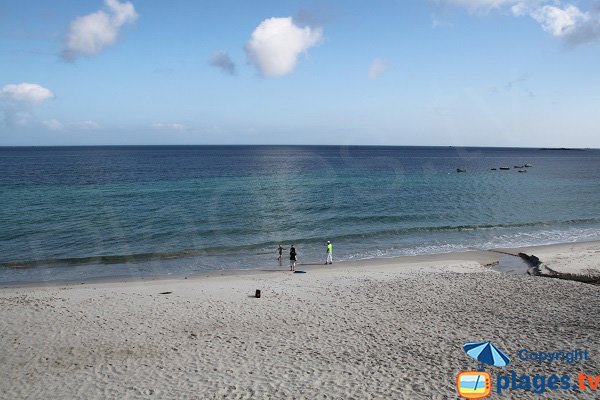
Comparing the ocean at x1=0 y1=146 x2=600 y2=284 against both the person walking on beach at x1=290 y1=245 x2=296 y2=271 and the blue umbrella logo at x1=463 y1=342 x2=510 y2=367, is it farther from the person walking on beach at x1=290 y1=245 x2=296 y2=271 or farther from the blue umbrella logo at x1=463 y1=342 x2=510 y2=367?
the blue umbrella logo at x1=463 y1=342 x2=510 y2=367

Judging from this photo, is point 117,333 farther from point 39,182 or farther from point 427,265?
point 39,182

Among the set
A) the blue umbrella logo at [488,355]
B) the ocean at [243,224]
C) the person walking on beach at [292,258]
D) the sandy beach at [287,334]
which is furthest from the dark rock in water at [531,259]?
the blue umbrella logo at [488,355]

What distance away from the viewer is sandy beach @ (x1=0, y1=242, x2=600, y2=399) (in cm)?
1045

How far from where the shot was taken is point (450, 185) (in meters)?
65.3

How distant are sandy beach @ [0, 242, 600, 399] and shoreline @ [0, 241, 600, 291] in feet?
2.49

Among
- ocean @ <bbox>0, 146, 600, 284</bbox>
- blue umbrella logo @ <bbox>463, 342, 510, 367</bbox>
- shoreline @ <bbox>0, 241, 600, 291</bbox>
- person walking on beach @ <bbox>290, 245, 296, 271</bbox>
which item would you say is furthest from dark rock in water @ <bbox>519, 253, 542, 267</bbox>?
blue umbrella logo @ <bbox>463, 342, 510, 367</bbox>

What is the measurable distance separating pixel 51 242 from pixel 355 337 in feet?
78.1

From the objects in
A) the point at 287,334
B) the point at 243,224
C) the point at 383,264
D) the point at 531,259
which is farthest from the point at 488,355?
the point at 243,224

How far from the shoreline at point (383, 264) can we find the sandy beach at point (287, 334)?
759 mm

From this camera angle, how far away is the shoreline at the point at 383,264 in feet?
69.8

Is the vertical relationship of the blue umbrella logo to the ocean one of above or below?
above

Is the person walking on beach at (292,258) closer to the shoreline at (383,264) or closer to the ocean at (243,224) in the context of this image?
the shoreline at (383,264)

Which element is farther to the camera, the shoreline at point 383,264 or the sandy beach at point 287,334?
the shoreline at point 383,264

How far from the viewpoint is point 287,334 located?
1358 centimetres
